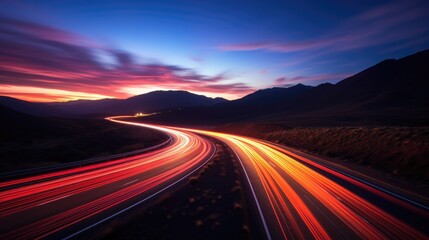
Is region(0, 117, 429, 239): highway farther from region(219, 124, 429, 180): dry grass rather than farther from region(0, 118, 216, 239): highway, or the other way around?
region(219, 124, 429, 180): dry grass

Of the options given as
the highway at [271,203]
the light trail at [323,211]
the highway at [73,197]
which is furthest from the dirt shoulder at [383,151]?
the highway at [73,197]

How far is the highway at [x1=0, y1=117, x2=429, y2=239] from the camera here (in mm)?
10227

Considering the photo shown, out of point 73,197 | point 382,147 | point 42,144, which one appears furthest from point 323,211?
point 42,144

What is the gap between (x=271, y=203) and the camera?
14023mm

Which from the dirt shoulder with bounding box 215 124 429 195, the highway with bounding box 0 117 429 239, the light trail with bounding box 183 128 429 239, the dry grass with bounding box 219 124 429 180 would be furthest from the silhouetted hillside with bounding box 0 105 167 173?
the dirt shoulder with bounding box 215 124 429 195

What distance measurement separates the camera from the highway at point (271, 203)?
10227mm

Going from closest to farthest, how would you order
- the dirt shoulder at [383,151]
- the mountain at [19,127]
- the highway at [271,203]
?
1. the highway at [271,203]
2. the dirt shoulder at [383,151]
3. the mountain at [19,127]

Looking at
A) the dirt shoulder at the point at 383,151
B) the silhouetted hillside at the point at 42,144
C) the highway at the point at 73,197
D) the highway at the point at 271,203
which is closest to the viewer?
the highway at the point at 271,203

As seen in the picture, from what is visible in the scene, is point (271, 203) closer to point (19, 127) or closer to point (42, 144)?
point (42, 144)

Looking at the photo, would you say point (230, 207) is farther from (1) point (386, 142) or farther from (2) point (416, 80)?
(2) point (416, 80)

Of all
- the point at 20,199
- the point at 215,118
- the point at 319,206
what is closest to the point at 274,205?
the point at 319,206

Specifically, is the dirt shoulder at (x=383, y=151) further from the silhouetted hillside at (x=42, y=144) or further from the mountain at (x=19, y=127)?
the mountain at (x=19, y=127)

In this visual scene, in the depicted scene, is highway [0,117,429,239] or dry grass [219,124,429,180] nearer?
highway [0,117,429,239]

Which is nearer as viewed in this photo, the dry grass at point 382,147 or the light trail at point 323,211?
the light trail at point 323,211
